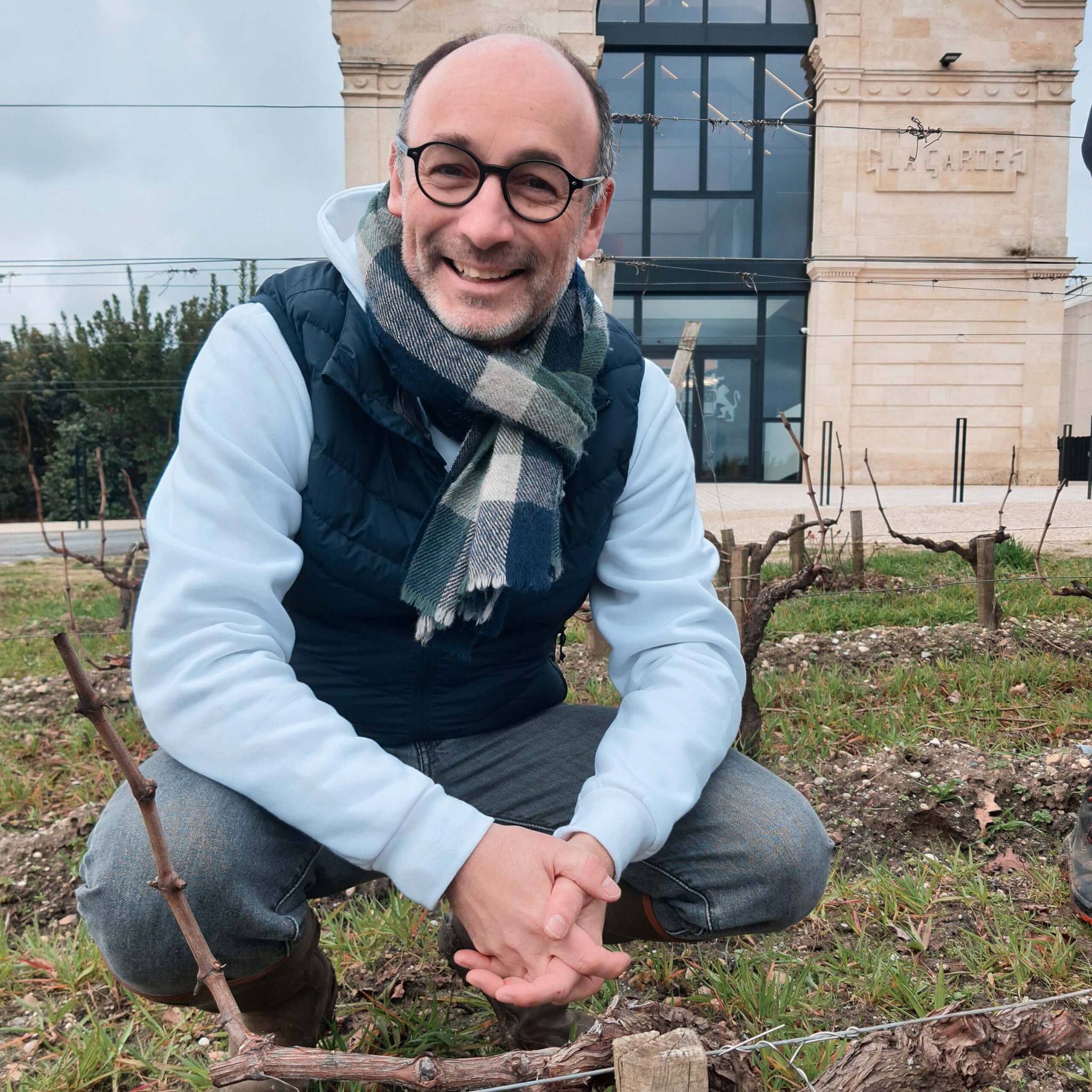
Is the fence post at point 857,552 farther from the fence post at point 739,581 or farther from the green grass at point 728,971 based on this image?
the green grass at point 728,971

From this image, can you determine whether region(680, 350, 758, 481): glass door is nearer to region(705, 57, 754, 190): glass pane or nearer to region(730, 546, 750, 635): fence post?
region(705, 57, 754, 190): glass pane

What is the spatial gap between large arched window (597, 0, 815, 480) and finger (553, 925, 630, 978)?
1541cm

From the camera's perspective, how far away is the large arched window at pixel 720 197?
1631 centimetres

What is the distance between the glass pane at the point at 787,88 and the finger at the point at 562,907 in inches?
694

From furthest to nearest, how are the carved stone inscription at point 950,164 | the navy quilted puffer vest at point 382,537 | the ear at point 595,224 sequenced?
the carved stone inscription at point 950,164 → the ear at point 595,224 → the navy quilted puffer vest at point 382,537

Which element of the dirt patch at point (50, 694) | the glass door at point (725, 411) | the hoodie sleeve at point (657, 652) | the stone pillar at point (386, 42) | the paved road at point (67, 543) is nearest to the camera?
the hoodie sleeve at point (657, 652)

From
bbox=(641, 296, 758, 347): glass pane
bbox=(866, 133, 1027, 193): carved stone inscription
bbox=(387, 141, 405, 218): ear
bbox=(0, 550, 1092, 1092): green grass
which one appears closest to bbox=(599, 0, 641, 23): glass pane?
bbox=(866, 133, 1027, 193): carved stone inscription

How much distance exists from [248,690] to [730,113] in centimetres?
1752

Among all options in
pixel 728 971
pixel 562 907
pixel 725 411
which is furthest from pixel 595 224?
pixel 725 411

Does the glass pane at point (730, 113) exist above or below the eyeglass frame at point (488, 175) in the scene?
above

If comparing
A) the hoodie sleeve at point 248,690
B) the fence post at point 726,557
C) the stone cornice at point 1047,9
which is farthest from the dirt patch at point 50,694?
the stone cornice at point 1047,9

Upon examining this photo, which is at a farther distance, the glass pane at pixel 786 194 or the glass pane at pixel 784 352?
the glass pane at pixel 784 352

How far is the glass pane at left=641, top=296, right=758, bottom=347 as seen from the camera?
54.0 ft

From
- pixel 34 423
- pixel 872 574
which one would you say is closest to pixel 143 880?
pixel 872 574
